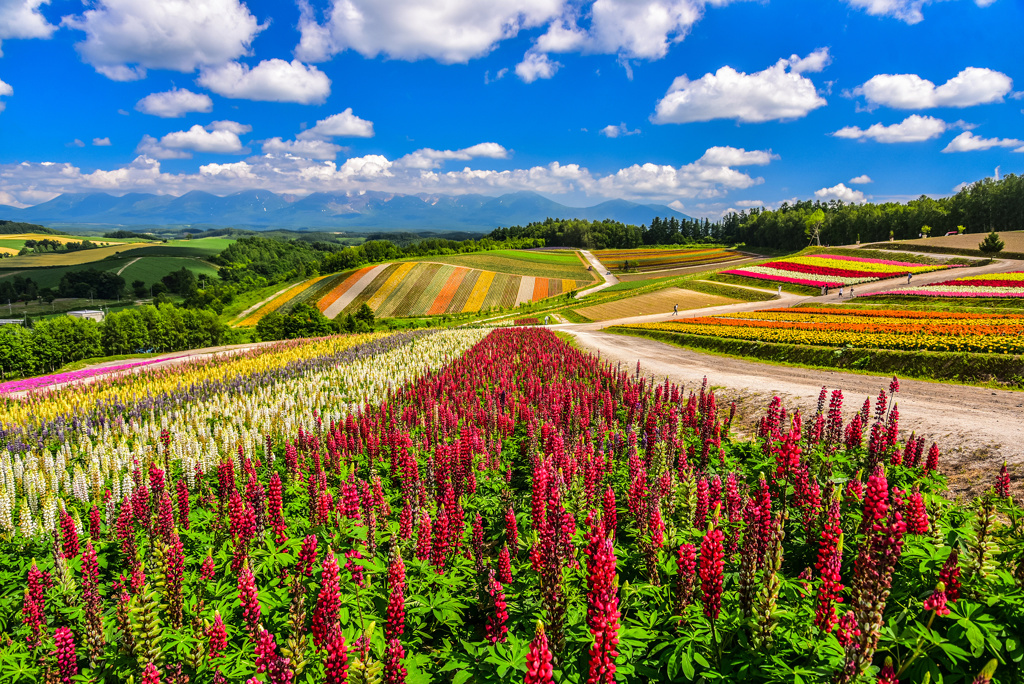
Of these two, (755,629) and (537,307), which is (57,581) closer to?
(755,629)

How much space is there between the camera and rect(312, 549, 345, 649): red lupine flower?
3.90 m

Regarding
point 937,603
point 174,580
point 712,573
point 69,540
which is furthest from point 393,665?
point 69,540

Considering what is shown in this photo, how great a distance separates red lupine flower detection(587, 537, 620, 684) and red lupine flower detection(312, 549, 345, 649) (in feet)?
6.94

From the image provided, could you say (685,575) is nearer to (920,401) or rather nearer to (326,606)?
(326,606)

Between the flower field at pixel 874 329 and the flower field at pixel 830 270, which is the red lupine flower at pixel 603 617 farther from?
the flower field at pixel 830 270

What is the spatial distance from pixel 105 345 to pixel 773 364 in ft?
250

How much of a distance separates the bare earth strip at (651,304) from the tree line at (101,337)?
187 feet

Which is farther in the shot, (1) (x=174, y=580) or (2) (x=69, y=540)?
(2) (x=69, y=540)

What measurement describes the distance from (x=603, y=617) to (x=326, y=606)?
2322 mm

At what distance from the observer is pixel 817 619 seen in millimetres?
4125

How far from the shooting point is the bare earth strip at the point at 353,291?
9212cm

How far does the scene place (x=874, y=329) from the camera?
33125mm

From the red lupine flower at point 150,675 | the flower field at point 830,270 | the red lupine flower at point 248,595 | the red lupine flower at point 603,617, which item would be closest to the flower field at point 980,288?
the flower field at point 830,270

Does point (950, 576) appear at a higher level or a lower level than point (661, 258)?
lower
